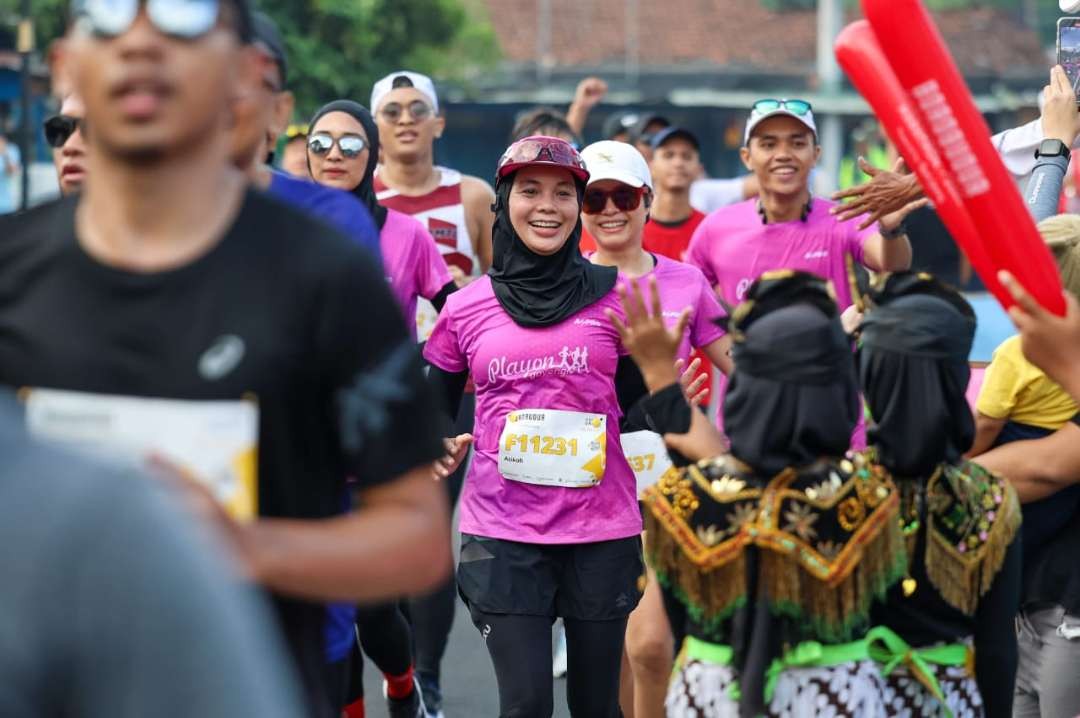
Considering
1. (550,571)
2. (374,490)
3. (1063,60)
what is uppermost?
(1063,60)

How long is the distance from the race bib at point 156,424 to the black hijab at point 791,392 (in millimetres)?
1282

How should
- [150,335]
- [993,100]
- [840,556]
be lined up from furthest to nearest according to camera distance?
[993,100] < [840,556] < [150,335]

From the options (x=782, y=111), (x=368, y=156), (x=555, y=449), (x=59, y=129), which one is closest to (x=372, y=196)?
(x=368, y=156)

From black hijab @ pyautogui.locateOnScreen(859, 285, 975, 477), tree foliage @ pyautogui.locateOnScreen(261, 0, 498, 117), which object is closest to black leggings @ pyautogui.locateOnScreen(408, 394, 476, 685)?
black hijab @ pyautogui.locateOnScreen(859, 285, 975, 477)

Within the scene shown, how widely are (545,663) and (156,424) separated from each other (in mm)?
2848

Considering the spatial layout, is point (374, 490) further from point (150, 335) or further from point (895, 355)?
point (895, 355)

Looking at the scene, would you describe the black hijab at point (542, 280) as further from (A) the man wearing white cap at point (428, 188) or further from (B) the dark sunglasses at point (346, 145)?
(A) the man wearing white cap at point (428, 188)

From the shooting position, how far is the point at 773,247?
285 inches

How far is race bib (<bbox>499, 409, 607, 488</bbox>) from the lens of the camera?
5.42m

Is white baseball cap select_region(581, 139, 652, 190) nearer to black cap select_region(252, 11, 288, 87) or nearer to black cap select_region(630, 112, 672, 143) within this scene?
black cap select_region(252, 11, 288, 87)

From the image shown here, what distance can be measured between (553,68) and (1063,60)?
2200 inches

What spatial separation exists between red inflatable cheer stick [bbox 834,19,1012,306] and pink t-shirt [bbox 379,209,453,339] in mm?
3171

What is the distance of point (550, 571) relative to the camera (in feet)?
17.7

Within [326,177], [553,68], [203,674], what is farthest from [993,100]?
[203,674]
